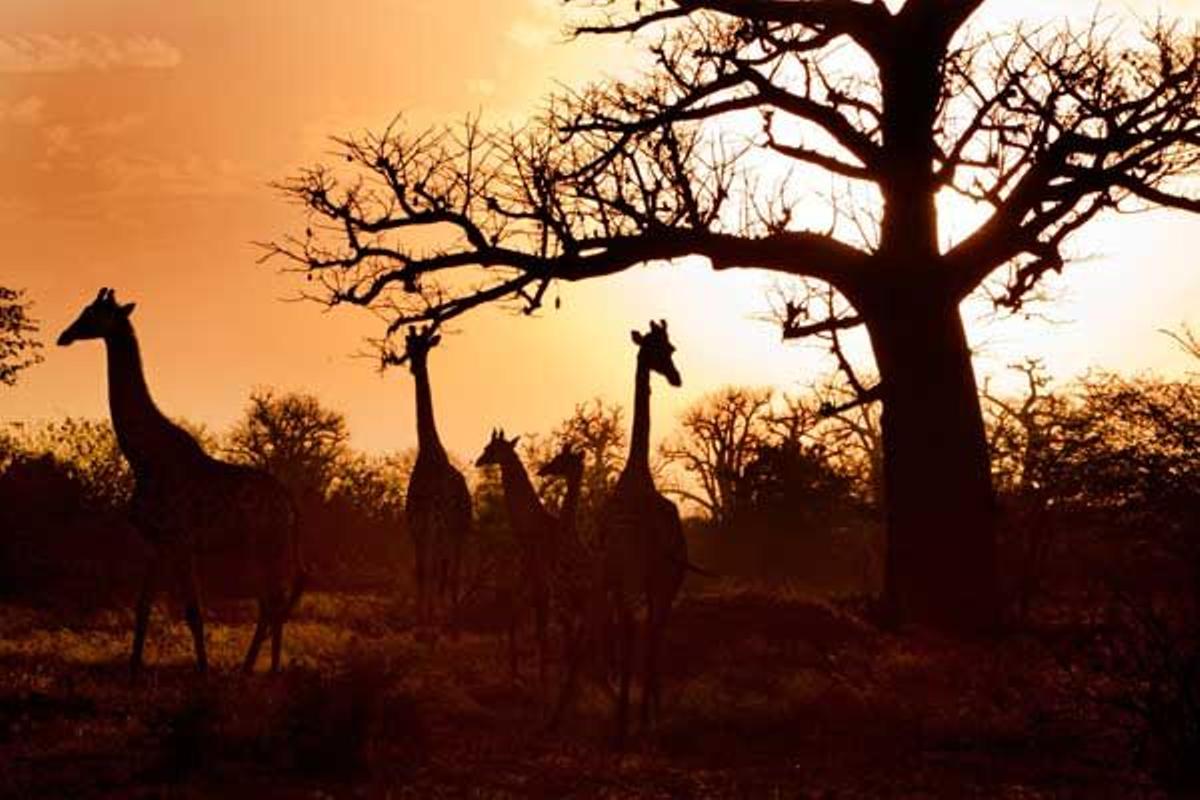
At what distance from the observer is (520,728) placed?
952 cm

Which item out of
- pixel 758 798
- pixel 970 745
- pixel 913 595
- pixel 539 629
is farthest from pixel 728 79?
pixel 758 798

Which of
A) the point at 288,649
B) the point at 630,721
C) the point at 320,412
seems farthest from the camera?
the point at 320,412

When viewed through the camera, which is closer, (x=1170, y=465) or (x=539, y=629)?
(x=1170, y=465)

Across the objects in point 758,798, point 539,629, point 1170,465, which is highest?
point 1170,465

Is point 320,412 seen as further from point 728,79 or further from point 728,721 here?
point 728,721

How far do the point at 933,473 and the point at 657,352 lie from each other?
19.5 feet

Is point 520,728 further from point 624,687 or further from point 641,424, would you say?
point 641,424

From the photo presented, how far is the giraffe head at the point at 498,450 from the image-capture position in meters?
12.0

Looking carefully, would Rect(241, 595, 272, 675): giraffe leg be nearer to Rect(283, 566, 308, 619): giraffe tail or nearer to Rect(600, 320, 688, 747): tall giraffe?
Rect(283, 566, 308, 619): giraffe tail

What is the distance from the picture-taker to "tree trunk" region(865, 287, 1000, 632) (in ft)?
47.9

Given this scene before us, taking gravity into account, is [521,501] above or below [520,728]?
above

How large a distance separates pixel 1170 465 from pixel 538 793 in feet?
17.7

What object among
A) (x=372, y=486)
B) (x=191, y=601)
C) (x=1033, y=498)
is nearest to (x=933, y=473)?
(x=1033, y=498)

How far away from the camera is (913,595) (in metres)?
14.8
